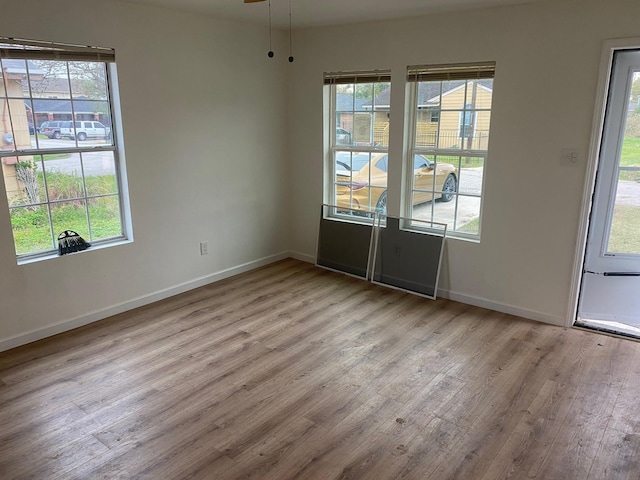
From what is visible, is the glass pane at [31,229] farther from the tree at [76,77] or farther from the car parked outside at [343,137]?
the car parked outside at [343,137]

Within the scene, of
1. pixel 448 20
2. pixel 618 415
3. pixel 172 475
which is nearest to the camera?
pixel 172 475

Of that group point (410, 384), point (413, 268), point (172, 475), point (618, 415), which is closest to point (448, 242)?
point (413, 268)

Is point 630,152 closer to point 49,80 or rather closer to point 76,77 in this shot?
point 76,77

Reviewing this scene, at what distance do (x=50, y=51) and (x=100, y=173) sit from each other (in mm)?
919

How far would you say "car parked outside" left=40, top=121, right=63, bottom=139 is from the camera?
3.31 m

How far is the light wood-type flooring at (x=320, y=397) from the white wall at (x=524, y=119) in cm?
35

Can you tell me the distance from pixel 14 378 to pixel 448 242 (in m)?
3.42

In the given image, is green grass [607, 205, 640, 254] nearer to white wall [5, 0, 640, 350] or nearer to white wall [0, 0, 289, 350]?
white wall [5, 0, 640, 350]

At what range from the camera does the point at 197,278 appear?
4473 mm

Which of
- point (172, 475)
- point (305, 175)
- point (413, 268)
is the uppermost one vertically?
point (305, 175)

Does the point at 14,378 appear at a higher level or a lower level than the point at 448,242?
lower

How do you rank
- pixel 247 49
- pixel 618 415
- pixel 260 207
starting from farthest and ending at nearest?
1. pixel 260 207
2. pixel 247 49
3. pixel 618 415

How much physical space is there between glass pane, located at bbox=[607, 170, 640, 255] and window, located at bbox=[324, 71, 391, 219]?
1924mm

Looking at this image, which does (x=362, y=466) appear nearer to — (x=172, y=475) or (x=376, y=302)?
(x=172, y=475)
